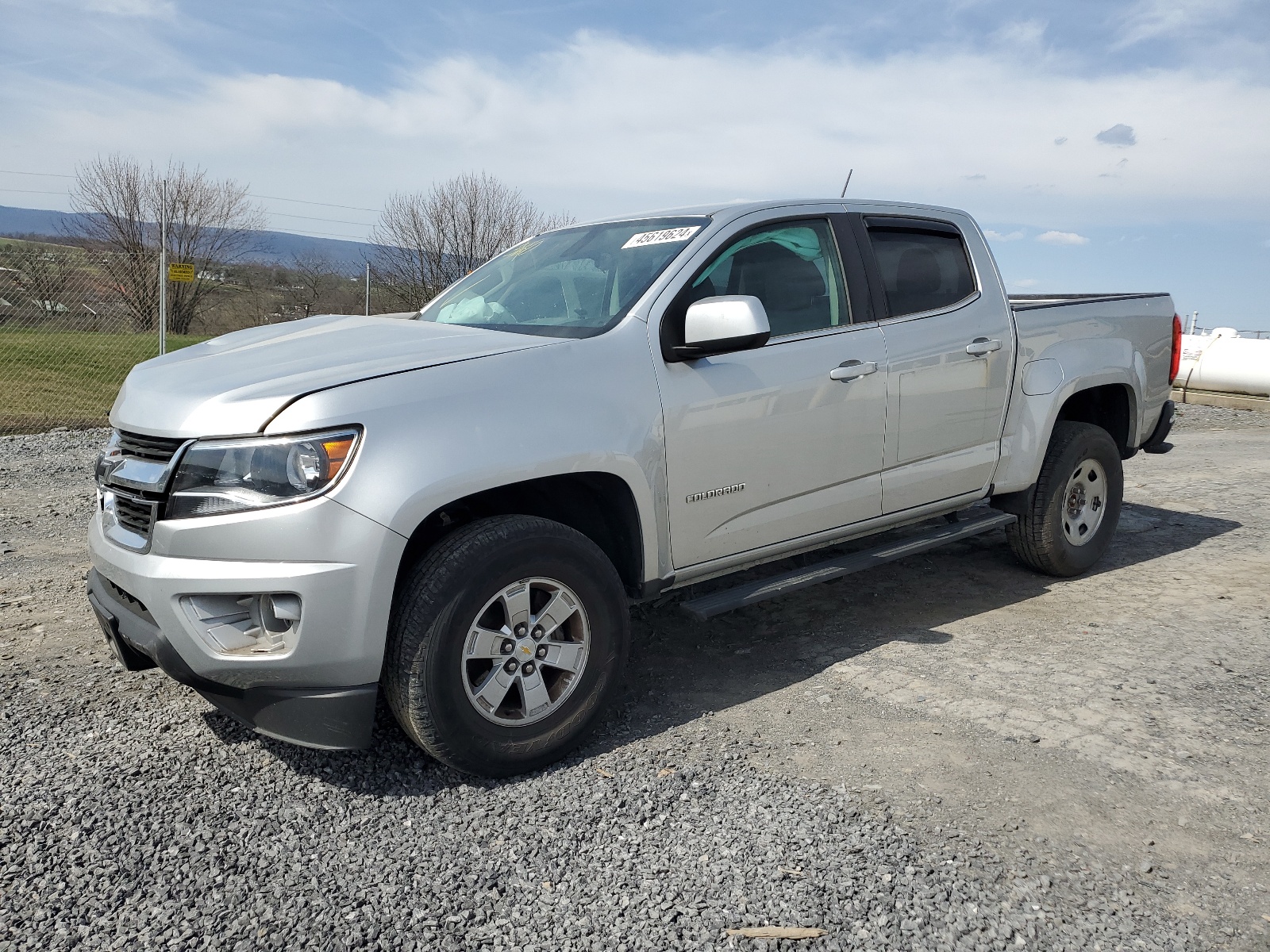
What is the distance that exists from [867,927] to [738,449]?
173 cm

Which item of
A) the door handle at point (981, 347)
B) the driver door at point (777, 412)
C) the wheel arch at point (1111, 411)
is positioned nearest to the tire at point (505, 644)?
the driver door at point (777, 412)

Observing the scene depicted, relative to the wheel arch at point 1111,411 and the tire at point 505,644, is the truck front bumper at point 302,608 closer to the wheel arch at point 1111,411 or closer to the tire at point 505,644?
the tire at point 505,644

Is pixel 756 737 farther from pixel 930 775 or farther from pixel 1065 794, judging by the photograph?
pixel 1065 794

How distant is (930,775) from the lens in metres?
3.24

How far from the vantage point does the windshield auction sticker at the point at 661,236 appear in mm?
3875

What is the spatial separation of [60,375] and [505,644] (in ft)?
41.2

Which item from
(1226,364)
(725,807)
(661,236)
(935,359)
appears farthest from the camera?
(1226,364)

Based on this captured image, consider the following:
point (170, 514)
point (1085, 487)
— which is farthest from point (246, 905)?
point (1085, 487)

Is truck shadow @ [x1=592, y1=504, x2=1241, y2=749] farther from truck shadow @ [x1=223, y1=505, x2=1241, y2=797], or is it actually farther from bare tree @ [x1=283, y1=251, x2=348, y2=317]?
bare tree @ [x1=283, y1=251, x2=348, y2=317]

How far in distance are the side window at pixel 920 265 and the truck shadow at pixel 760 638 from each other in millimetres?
1256

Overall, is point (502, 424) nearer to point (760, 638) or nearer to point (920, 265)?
point (760, 638)

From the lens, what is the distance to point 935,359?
14.5 feet

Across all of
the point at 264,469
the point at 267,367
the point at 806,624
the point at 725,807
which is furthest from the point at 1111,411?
the point at 264,469

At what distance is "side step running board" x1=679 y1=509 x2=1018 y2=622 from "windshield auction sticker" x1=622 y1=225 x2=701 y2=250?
1378 mm
